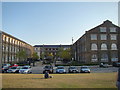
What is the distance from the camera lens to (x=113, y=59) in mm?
53188

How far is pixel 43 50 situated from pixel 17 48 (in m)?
56.6

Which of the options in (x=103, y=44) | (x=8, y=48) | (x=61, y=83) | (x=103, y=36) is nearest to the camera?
(x=61, y=83)

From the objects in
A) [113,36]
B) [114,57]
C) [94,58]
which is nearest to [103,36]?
[113,36]

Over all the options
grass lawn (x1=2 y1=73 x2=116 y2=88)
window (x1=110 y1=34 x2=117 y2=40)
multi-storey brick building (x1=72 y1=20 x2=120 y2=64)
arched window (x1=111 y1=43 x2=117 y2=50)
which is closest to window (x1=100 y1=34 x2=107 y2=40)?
multi-storey brick building (x1=72 y1=20 x2=120 y2=64)

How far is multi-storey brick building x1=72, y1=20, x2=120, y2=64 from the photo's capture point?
53.0 m

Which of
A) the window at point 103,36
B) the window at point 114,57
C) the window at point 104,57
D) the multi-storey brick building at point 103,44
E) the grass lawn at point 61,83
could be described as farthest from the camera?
the window at point 103,36

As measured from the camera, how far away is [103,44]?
53969mm

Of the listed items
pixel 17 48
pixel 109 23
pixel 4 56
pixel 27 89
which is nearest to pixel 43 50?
pixel 17 48

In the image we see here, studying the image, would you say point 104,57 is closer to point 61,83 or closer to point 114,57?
point 114,57

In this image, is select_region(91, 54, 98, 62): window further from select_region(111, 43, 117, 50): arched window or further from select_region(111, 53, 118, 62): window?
select_region(111, 43, 117, 50): arched window

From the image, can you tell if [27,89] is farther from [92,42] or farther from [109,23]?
[109,23]

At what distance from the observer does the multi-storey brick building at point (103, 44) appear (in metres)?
53.0

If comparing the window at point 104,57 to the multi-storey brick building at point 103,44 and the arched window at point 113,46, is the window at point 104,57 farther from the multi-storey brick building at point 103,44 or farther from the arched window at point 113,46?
the arched window at point 113,46

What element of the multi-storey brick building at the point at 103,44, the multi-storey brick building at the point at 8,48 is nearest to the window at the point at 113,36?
the multi-storey brick building at the point at 103,44
